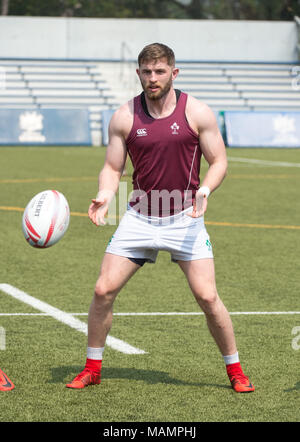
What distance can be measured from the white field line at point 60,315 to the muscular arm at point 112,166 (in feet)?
4.69

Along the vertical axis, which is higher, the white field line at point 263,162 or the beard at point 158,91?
the beard at point 158,91

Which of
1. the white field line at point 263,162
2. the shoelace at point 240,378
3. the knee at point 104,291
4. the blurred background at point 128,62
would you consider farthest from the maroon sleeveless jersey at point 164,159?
the blurred background at point 128,62

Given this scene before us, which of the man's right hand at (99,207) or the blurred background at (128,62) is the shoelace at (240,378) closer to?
the man's right hand at (99,207)

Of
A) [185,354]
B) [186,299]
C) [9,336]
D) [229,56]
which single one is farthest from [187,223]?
[229,56]

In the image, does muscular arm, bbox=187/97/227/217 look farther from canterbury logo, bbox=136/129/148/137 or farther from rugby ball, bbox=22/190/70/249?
rugby ball, bbox=22/190/70/249

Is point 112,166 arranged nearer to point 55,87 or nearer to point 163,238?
point 163,238

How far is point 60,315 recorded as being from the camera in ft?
26.6

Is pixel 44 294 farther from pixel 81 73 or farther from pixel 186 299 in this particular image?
pixel 81 73

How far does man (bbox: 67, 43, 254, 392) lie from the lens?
19.5 ft

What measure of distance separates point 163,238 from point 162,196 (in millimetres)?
283

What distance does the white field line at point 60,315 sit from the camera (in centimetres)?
712

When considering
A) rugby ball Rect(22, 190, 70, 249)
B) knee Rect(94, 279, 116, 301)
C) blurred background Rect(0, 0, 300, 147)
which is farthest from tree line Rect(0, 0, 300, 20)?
knee Rect(94, 279, 116, 301)

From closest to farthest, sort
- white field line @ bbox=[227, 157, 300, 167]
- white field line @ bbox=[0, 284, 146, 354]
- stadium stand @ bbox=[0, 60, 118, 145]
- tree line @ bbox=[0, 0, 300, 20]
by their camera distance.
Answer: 1. white field line @ bbox=[0, 284, 146, 354]
2. white field line @ bbox=[227, 157, 300, 167]
3. stadium stand @ bbox=[0, 60, 118, 145]
4. tree line @ bbox=[0, 0, 300, 20]

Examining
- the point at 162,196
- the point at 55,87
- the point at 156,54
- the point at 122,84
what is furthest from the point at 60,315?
the point at 122,84
